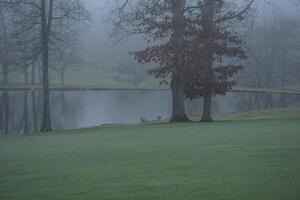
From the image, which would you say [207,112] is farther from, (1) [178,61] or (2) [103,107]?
(2) [103,107]

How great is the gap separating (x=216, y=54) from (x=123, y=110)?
2329cm

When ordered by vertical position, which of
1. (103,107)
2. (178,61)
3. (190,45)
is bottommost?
(103,107)

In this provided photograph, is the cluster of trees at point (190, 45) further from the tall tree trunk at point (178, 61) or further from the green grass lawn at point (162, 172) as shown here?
the green grass lawn at point (162, 172)

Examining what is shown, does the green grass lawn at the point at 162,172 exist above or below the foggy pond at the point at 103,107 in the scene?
above

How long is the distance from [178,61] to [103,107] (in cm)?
2669

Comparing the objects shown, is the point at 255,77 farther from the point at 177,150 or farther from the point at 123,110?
the point at 177,150

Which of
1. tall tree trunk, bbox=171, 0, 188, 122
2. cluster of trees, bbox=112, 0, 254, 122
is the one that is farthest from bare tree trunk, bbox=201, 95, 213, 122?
tall tree trunk, bbox=171, 0, 188, 122

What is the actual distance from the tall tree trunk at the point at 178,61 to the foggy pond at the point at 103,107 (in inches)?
445

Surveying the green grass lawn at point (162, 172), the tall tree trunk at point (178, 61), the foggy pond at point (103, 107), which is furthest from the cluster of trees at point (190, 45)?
the green grass lawn at point (162, 172)

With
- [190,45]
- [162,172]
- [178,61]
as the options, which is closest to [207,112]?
[178,61]

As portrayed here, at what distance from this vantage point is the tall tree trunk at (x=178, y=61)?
30.1 m

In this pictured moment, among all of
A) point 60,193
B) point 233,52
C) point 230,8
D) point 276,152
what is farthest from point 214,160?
point 230,8

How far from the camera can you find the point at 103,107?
55.6 metres

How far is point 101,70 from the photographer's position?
13050 centimetres
